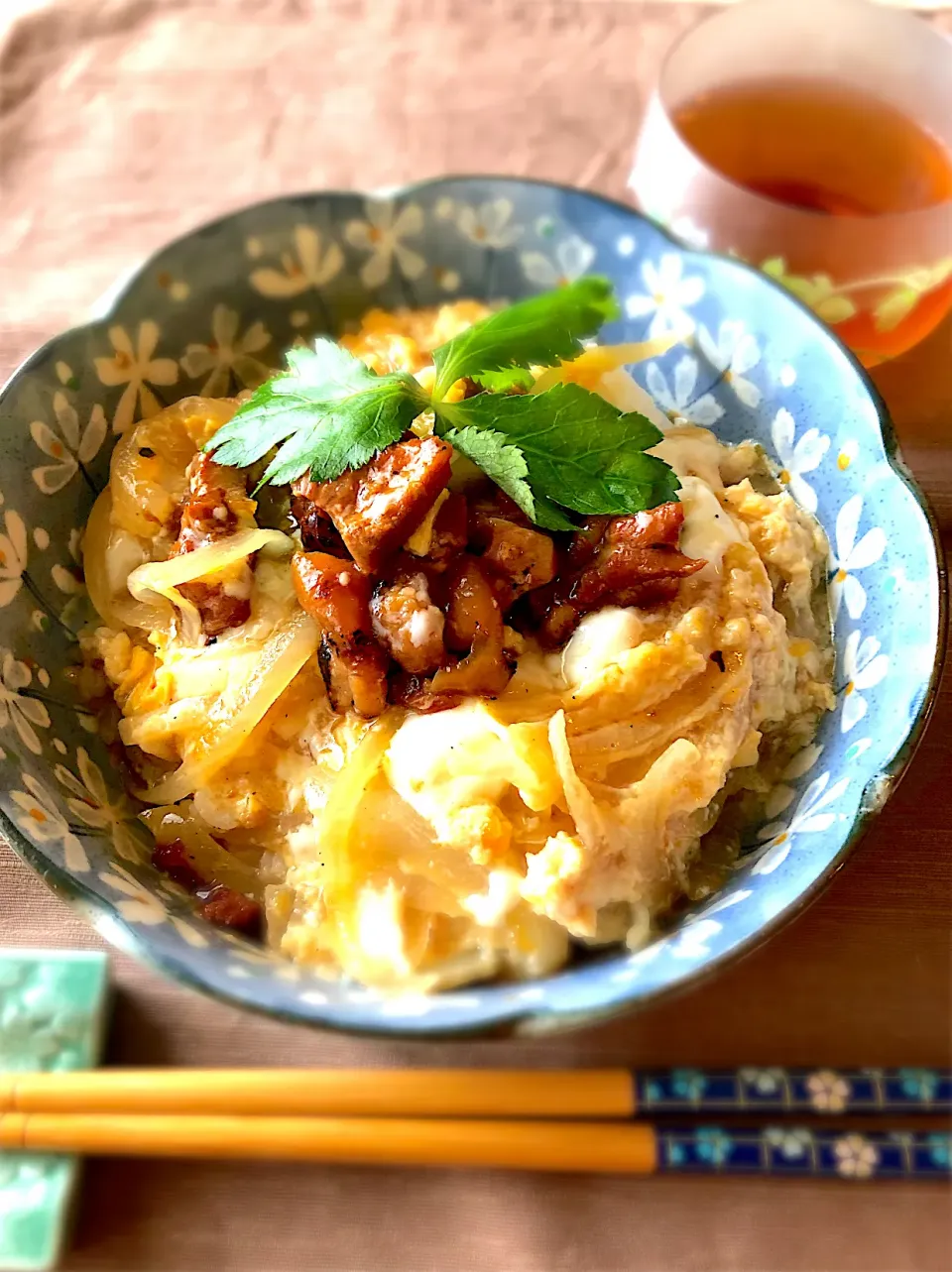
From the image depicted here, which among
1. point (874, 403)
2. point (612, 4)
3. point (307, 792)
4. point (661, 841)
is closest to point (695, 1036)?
point (661, 841)

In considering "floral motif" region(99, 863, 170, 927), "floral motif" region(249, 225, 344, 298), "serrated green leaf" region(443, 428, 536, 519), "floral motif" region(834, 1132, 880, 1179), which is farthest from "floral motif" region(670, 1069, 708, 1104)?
"floral motif" region(249, 225, 344, 298)

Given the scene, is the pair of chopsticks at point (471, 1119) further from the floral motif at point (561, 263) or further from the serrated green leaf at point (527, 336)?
the floral motif at point (561, 263)

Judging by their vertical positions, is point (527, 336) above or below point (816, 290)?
above

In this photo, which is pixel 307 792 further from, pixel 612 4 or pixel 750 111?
pixel 612 4

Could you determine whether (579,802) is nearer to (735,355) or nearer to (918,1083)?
(918,1083)

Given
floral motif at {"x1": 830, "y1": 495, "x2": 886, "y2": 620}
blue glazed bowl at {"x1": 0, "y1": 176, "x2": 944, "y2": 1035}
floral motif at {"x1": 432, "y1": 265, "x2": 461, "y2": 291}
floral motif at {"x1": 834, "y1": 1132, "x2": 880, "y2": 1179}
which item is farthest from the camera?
floral motif at {"x1": 432, "y1": 265, "x2": 461, "y2": 291}

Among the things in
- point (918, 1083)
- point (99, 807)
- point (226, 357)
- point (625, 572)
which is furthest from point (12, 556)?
point (918, 1083)

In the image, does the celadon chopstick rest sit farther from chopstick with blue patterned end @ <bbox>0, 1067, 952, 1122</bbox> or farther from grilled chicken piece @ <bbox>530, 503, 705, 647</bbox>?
grilled chicken piece @ <bbox>530, 503, 705, 647</bbox>
